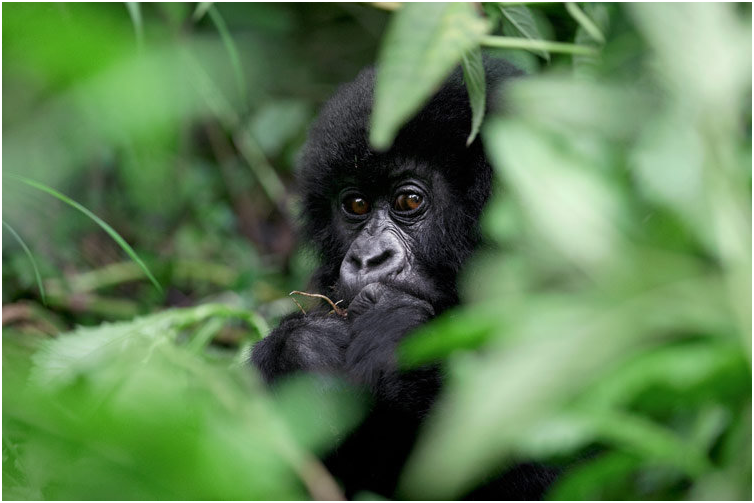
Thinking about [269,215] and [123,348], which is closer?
[123,348]

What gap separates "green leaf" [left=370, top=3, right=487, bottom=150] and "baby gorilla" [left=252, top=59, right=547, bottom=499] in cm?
74

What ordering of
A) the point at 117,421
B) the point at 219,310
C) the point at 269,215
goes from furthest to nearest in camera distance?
the point at 269,215 → the point at 219,310 → the point at 117,421

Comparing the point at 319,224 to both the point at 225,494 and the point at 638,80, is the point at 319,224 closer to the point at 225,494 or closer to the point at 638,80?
the point at 638,80

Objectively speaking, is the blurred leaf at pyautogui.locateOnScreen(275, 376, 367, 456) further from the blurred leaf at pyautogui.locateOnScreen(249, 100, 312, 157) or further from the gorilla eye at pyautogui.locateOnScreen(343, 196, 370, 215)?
the blurred leaf at pyautogui.locateOnScreen(249, 100, 312, 157)

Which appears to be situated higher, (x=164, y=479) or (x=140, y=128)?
(x=140, y=128)

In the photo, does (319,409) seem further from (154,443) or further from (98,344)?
(98,344)

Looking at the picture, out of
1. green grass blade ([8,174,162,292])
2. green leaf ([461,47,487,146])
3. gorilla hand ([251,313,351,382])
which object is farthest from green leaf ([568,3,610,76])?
green grass blade ([8,174,162,292])

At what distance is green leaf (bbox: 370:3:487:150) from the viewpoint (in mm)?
968

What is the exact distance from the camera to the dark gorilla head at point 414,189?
2.01 meters

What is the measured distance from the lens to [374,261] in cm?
202

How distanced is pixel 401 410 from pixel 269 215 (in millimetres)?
2775

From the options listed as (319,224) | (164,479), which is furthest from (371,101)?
(164,479)

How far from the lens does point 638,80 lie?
4.03 ft

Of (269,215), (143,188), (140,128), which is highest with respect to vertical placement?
(140,128)
